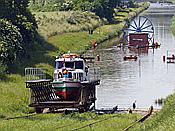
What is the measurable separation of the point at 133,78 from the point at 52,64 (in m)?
7.90

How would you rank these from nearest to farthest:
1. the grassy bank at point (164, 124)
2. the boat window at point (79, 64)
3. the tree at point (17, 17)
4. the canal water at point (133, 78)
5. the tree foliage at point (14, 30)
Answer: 1. the grassy bank at point (164, 124)
2. the boat window at point (79, 64)
3. the canal water at point (133, 78)
4. the tree foliage at point (14, 30)
5. the tree at point (17, 17)

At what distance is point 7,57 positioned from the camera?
45.3 m

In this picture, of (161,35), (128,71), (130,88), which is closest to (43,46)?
(128,71)

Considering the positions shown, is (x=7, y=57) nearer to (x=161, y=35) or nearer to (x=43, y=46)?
(x=43, y=46)

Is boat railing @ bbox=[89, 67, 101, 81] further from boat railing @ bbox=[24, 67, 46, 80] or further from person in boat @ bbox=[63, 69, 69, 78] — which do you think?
person in boat @ bbox=[63, 69, 69, 78]

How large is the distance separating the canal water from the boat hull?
5.93m

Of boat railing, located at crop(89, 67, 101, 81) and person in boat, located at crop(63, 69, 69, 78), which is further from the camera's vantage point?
boat railing, located at crop(89, 67, 101, 81)

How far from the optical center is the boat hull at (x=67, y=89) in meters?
34.9

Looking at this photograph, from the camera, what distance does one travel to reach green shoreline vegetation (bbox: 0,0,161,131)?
94.4 ft

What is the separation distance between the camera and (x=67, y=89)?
115 feet

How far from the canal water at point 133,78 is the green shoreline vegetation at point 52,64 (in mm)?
5180

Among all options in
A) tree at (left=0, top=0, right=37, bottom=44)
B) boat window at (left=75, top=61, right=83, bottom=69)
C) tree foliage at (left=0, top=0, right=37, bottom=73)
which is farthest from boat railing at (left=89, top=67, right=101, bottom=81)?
boat window at (left=75, top=61, right=83, bottom=69)

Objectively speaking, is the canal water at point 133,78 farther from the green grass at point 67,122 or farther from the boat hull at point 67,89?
the green grass at point 67,122

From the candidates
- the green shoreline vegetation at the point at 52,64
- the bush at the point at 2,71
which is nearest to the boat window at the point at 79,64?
the green shoreline vegetation at the point at 52,64
